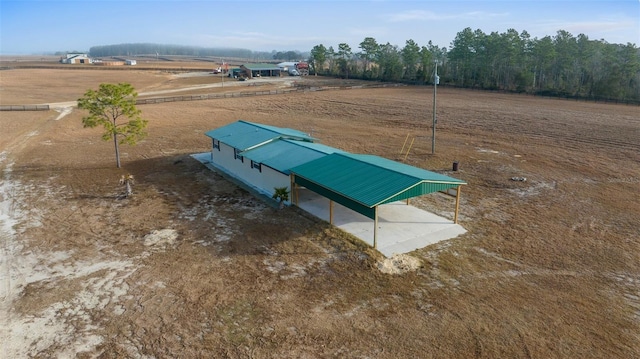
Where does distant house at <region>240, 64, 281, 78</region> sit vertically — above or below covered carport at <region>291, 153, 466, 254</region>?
above

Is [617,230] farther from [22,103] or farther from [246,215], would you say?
[22,103]

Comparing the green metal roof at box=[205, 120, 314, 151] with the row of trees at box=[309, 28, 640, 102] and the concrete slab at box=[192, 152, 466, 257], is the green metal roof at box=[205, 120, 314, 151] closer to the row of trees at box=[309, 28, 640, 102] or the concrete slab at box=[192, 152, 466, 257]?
the concrete slab at box=[192, 152, 466, 257]

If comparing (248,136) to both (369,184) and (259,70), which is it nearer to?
(369,184)

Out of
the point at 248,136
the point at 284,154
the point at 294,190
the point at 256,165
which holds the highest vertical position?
the point at 248,136

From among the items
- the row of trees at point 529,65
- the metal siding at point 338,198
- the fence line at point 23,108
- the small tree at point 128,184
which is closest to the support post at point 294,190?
the metal siding at point 338,198

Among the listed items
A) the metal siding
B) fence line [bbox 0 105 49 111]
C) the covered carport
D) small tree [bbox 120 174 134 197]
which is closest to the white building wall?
the covered carport

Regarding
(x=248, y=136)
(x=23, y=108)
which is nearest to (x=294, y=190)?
(x=248, y=136)
